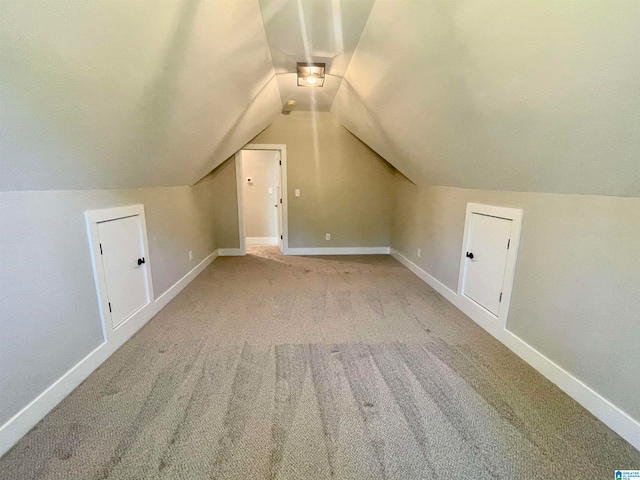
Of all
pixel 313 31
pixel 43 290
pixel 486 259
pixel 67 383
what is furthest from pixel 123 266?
pixel 486 259

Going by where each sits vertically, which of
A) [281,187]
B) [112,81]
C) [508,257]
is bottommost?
[508,257]

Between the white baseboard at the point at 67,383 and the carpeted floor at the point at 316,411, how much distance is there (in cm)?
5

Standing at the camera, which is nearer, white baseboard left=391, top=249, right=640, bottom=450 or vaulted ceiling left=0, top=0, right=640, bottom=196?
vaulted ceiling left=0, top=0, right=640, bottom=196

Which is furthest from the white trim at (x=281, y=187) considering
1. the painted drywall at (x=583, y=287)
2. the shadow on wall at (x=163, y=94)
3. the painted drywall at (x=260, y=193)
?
the painted drywall at (x=583, y=287)

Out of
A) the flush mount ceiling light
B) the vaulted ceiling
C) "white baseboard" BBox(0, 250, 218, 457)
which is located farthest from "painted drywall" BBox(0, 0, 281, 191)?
"white baseboard" BBox(0, 250, 218, 457)

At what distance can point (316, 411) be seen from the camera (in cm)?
162

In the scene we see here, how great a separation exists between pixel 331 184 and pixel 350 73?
2313 mm

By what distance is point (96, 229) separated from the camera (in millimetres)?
2023

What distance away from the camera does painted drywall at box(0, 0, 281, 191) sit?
3.43 ft

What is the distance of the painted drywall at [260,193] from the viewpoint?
5.70 metres

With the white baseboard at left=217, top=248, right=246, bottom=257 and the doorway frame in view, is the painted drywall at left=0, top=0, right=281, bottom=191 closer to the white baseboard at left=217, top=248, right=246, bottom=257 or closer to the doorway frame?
the doorway frame

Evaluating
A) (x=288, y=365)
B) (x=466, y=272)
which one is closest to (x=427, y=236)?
(x=466, y=272)

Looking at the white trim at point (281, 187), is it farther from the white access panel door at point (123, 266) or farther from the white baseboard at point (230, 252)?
the white access panel door at point (123, 266)

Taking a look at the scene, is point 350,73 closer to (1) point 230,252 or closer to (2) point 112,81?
(2) point 112,81
